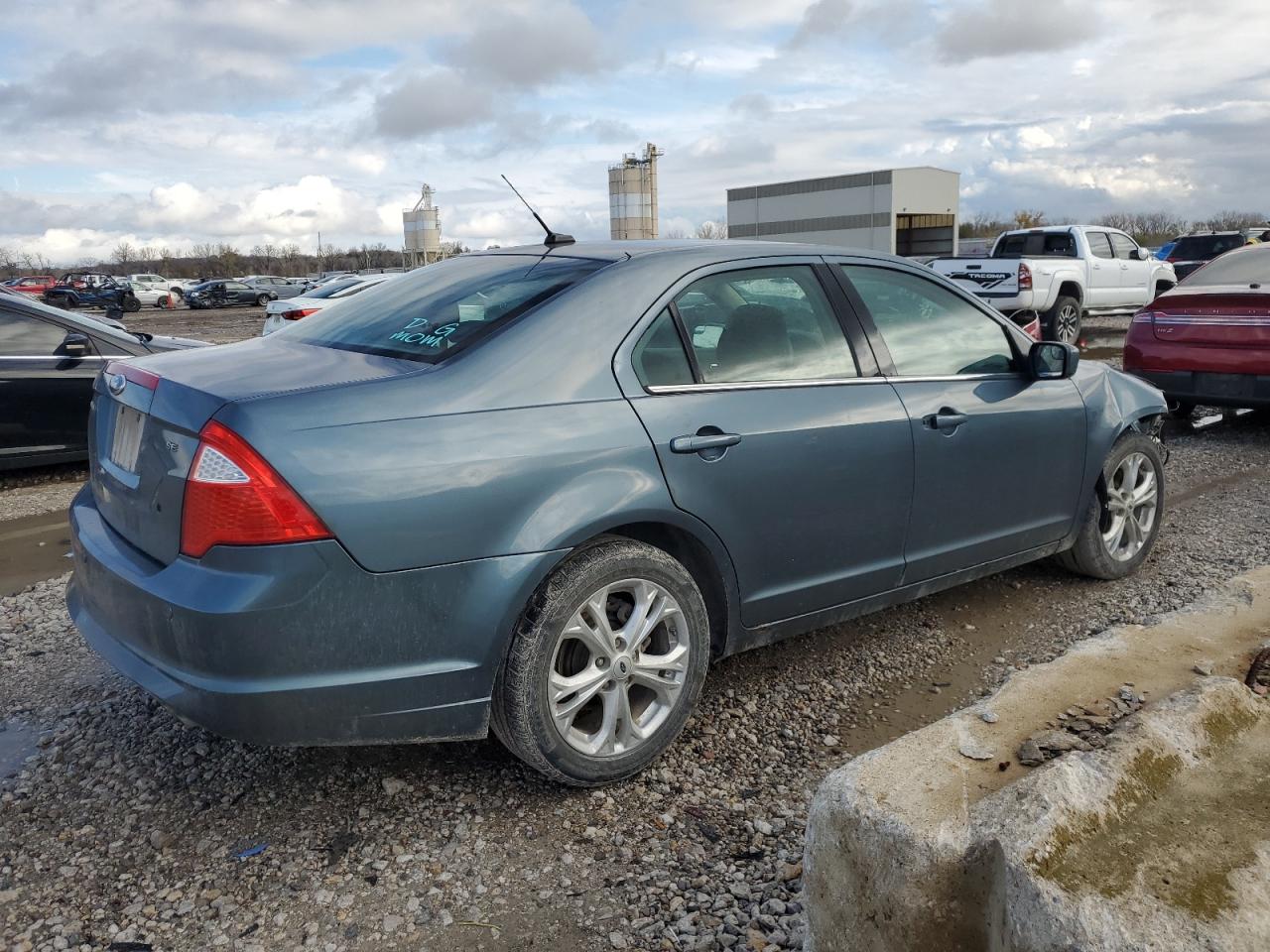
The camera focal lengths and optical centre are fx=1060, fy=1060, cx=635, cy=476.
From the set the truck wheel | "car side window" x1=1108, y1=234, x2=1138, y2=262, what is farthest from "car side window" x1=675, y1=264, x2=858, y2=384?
"car side window" x1=1108, y1=234, x2=1138, y2=262

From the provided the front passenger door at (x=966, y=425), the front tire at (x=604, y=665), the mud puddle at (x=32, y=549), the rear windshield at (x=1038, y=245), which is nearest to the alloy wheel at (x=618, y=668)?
the front tire at (x=604, y=665)

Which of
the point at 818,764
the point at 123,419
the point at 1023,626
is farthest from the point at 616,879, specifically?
the point at 1023,626

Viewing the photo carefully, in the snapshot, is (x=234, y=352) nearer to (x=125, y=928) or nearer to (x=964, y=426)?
(x=125, y=928)

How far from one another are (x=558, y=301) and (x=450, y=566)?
90cm

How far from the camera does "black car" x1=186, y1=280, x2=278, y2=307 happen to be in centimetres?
4522

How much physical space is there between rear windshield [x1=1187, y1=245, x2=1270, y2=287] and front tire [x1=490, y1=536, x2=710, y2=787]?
7.37 m

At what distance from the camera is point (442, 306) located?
338cm

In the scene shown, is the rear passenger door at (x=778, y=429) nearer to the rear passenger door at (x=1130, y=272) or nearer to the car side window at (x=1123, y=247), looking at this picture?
the rear passenger door at (x=1130, y=272)

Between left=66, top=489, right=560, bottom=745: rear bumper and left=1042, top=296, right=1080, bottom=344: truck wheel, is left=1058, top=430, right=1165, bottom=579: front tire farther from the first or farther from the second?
left=1042, top=296, right=1080, bottom=344: truck wheel

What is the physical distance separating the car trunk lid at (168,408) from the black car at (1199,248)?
79.0ft

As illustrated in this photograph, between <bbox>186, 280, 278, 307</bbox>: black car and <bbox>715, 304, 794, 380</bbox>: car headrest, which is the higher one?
<bbox>715, 304, 794, 380</bbox>: car headrest

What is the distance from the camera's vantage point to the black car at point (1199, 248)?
23297 millimetres

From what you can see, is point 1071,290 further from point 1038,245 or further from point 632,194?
point 632,194

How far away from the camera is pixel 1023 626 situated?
176 inches
